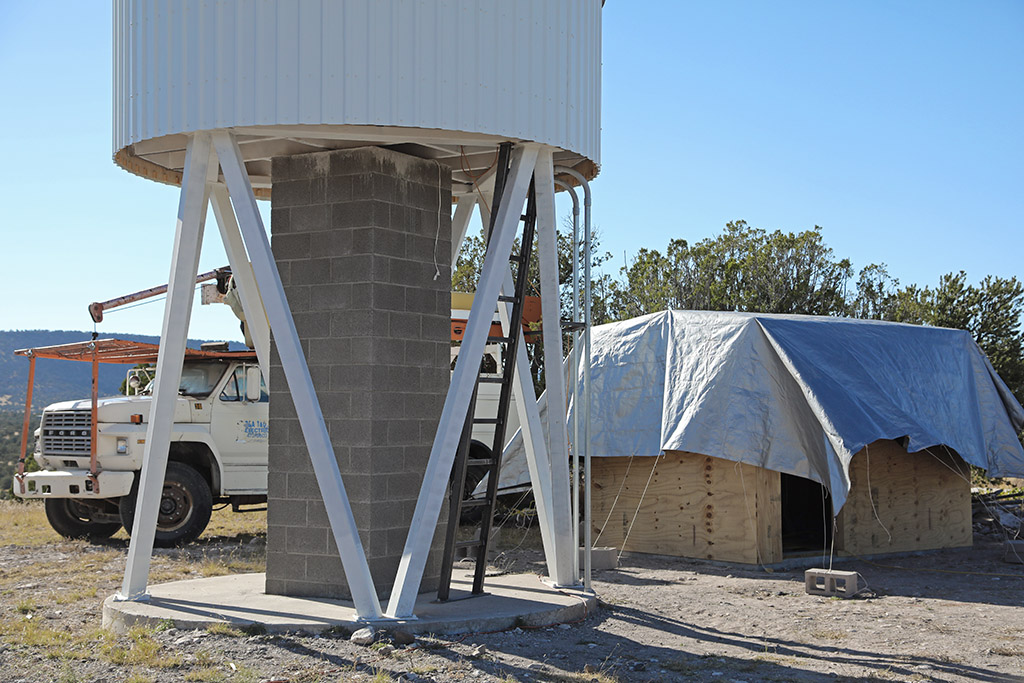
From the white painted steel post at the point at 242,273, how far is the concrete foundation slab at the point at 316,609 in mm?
2188

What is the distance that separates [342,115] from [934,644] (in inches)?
246

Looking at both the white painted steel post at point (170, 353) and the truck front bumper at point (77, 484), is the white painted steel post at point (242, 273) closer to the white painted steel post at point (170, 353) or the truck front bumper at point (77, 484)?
the white painted steel post at point (170, 353)

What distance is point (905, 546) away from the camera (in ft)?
46.0

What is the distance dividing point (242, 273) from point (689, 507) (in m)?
6.19

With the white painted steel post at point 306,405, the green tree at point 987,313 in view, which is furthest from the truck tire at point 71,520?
the green tree at point 987,313

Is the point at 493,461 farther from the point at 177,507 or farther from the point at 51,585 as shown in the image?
the point at 177,507

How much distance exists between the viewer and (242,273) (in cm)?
1016

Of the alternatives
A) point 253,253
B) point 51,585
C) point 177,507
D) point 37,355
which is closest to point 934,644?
point 253,253

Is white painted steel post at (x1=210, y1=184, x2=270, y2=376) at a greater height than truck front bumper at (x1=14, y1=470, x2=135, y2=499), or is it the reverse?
white painted steel post at (x1=210, y1=184, x2=270, y2=376)

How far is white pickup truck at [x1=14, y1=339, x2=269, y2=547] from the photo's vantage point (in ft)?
48.1

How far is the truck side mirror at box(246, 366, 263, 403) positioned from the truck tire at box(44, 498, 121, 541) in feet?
9.69

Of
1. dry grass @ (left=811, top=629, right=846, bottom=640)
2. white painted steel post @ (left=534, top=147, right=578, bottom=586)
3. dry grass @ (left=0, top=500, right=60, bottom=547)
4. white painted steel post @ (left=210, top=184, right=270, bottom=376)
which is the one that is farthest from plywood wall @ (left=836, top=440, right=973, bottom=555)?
dry grass @ (left=0, top=500, right=60, bottom=547)

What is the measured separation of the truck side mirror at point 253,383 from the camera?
15703 millimetres

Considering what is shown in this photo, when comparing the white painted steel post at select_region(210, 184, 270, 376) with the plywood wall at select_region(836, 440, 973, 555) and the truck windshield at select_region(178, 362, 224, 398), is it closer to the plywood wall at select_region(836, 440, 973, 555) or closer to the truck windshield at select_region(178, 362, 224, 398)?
the truck windshield at select_region(178, 362, 224, 398)
